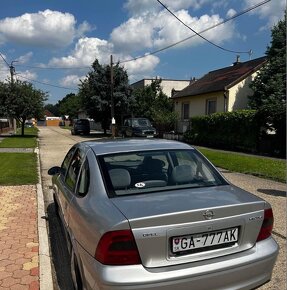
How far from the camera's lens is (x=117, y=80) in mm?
39500

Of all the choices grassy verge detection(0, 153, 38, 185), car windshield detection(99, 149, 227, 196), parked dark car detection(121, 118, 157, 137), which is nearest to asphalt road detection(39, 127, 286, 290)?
grassy verge detection(0, 153, 38, 185)

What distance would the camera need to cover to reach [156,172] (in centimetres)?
384

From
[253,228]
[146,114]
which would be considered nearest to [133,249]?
[253,228]

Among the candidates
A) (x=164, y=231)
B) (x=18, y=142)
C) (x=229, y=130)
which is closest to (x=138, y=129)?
(x=18, y=142)

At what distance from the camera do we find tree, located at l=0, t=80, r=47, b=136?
32656mm

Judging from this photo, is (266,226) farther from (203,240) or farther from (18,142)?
(18,142)

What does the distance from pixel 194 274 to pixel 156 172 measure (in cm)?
126

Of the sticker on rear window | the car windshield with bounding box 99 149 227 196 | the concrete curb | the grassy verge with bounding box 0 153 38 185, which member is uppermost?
the car windshield with bounding box 99 149 227 196

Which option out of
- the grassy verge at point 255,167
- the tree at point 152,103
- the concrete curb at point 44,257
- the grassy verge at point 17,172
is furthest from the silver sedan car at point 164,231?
the tree at point 152,103

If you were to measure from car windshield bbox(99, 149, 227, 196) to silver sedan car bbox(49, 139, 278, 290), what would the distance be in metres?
0.01

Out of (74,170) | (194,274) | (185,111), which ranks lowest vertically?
(194,274)

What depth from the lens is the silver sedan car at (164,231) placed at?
276 centimetres

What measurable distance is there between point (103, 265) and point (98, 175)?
3.28 feet

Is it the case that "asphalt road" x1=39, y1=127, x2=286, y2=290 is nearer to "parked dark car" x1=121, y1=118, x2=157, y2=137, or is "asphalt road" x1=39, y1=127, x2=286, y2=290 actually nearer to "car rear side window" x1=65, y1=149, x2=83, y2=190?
"car rear side window" x1=65, y1=149, x2=83, y2=190
